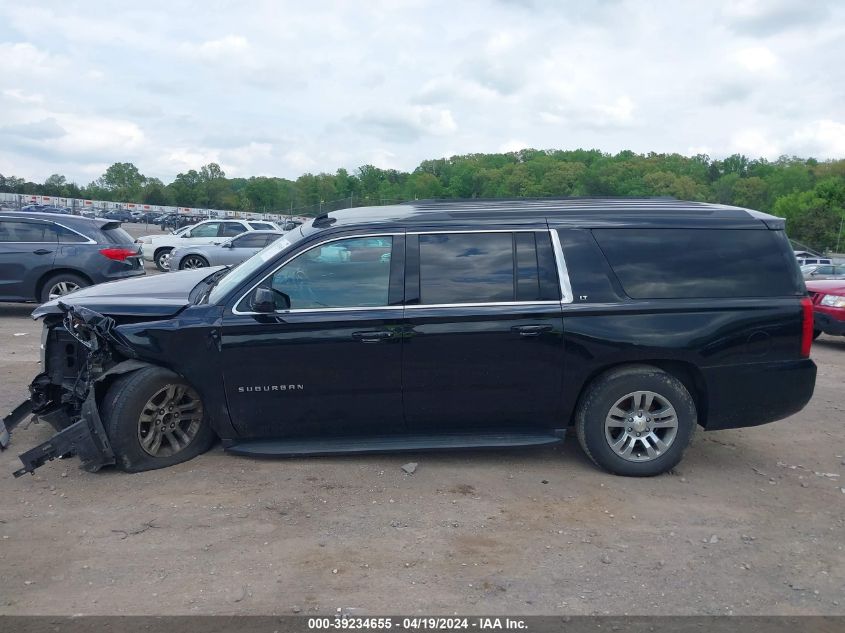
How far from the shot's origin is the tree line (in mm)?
25922

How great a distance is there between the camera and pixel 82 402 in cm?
504

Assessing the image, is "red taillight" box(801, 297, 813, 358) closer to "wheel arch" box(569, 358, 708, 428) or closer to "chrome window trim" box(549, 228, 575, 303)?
"wheel arch" box(569, 358, 708, 428)

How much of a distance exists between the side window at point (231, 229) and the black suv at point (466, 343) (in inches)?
683

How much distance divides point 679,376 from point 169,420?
3.64 meters

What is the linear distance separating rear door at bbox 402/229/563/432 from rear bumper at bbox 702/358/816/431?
3.72ft

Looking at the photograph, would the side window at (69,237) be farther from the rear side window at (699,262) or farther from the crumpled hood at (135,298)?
the rear side window at (699,262)

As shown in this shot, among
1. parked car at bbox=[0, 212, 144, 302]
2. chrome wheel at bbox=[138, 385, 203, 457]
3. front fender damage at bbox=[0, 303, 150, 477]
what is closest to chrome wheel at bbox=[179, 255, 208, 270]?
parked car at bbox=[0, 212, 144, 302]

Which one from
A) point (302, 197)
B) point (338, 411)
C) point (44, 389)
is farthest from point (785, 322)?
point (302, 197)

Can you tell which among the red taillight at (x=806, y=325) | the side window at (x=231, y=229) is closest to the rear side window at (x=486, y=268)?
the red taillight at (x=806, y=325)

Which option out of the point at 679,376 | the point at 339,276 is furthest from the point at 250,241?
the point at 679,376

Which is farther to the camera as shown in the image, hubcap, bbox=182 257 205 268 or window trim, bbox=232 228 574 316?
hubcap, bbox=182 257 205 268

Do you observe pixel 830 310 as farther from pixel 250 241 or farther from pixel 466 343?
pixel 250 241

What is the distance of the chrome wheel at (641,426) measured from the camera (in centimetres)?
500

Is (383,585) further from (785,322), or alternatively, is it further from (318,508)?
(785,322)
